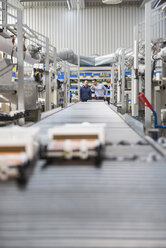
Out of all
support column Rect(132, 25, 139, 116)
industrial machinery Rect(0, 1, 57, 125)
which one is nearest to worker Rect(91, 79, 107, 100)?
support column Rect(132, 25, 139, 116)

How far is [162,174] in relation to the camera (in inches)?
40.4

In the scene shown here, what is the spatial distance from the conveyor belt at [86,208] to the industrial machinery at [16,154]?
0.04 meters

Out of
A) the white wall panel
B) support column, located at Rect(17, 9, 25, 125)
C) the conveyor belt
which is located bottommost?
the conveyor belt

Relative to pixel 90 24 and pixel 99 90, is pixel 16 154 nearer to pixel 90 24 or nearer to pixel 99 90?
pixel 99 90

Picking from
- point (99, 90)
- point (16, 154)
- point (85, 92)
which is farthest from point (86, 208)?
point (99, 90)

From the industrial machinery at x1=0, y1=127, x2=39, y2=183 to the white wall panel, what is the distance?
14904mm

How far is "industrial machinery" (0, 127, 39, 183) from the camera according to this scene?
879 mm

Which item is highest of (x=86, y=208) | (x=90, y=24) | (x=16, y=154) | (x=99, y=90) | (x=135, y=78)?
(x=90, y=24)

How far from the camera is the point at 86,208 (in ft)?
2.65

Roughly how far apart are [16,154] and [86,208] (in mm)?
315

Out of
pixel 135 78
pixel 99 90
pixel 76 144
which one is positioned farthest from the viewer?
pixel 99 90

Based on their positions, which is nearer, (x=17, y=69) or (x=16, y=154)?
(x=16, y=154)

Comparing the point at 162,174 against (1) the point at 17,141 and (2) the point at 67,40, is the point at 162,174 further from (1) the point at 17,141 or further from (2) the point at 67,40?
(2) the point at 67,40

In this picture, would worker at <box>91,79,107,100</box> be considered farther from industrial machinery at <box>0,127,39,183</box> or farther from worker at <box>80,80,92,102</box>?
industrial machinery at <box>0,127,39,183</box>
